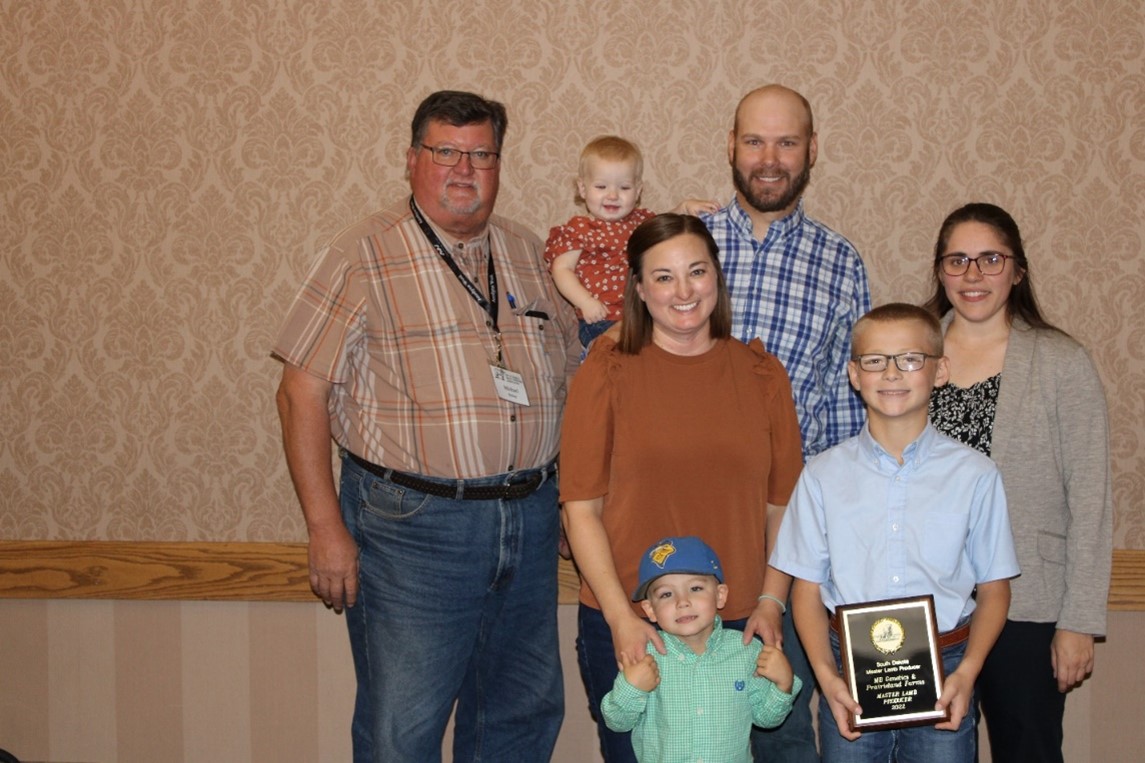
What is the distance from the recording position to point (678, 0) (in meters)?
3.11

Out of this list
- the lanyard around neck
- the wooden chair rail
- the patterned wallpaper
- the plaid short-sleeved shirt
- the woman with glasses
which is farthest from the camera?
the wooden chair rail

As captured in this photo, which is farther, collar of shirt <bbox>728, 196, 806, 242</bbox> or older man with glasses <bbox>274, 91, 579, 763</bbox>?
collar of shirt <bbox>728, 196, 806, 242</bbox>

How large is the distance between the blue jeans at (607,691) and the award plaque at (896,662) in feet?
1.13

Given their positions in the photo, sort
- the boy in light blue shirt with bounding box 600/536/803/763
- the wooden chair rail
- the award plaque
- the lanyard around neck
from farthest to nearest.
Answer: the wooden chair rail < the lanyard around neck < the boy in light blue shirt with bounding box 600/536/803/763 < the award plaque

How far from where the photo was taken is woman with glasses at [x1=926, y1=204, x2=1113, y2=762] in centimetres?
237

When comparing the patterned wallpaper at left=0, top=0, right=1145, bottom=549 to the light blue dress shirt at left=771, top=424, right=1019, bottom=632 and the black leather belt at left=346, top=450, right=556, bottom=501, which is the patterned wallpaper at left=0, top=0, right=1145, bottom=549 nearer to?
the black leather belt at left=346, top=450, right=556, bottom=501

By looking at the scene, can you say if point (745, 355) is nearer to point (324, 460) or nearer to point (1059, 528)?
point (1059, 528)

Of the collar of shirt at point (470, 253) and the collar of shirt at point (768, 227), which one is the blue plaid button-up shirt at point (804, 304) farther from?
the collar of shirt at point (470, 253)

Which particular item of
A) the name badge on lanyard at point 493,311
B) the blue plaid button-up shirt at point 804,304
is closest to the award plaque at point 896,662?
the blue plaid button-up shirt at point 804,304

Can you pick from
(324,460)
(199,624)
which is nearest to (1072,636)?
→ (324,460)

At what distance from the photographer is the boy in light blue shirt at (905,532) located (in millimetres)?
2127

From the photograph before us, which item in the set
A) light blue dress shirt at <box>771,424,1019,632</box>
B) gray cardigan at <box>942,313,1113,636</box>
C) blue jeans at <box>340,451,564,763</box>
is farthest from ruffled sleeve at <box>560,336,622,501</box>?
gray cardigan at <box>942,313,1113,636</box>

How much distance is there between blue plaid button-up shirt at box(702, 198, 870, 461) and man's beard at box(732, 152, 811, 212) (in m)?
0.05

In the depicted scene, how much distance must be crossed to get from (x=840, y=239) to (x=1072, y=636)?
1071 mm
